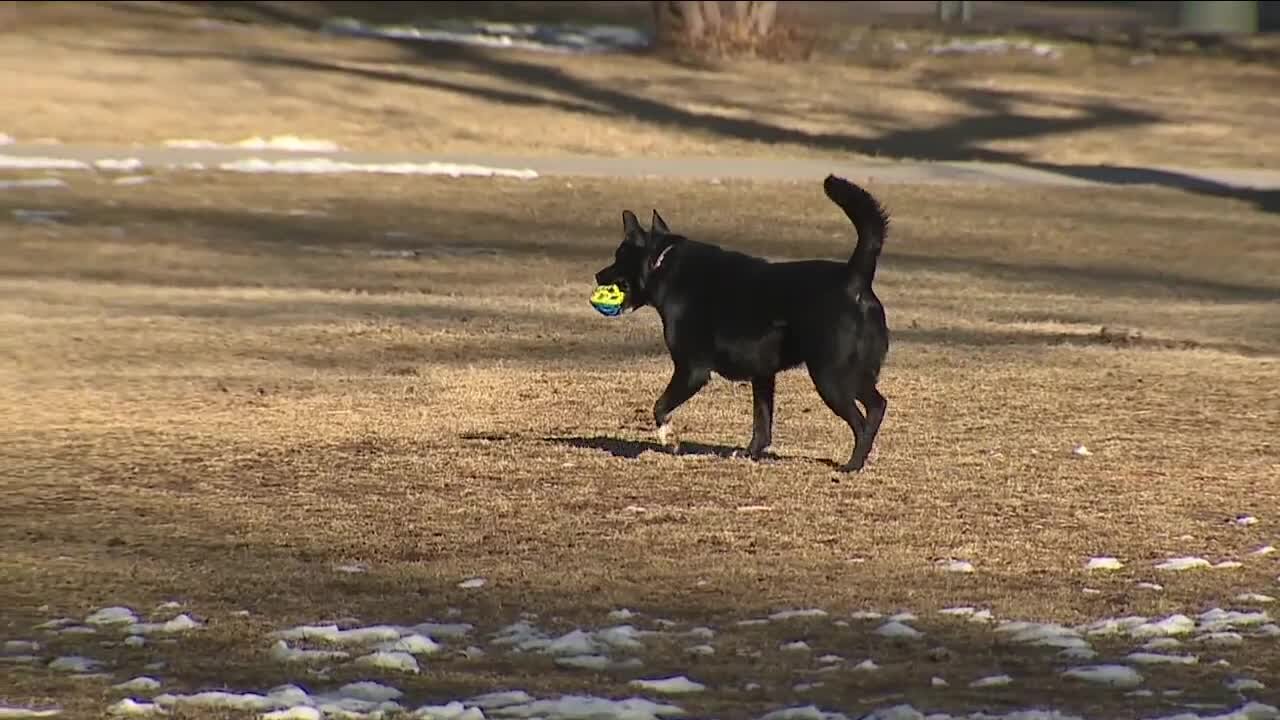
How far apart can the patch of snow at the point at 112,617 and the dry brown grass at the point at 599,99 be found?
18216 mm

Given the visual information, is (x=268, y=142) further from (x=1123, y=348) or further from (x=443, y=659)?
(x=443, y=659)

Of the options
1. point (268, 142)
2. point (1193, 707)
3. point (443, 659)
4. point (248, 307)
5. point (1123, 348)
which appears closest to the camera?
point (1193, 707)

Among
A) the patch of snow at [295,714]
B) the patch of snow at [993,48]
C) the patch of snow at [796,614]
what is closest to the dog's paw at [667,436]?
the patch of snow at [796,614]

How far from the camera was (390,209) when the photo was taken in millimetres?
20922

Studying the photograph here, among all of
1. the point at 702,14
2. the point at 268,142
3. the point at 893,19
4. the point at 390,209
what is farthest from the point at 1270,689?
the point at 893,19

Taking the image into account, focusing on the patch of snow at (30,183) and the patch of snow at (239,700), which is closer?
the patch of snow at (239,700)

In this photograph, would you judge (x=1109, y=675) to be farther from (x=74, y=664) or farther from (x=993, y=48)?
(x=993, y=48)

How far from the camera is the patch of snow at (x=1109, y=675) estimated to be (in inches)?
273

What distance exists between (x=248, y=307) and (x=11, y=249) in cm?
307

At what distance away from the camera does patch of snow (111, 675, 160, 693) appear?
6793 mm

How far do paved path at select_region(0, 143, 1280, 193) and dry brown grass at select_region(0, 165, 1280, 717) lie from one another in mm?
4631

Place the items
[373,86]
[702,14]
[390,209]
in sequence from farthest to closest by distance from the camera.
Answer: [702,14], [373,86], [390,209]

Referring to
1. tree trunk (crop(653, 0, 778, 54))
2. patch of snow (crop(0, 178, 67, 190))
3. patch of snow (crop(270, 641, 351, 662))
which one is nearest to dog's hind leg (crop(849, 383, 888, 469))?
patch of snow (crop(270, 641, 351, 662))

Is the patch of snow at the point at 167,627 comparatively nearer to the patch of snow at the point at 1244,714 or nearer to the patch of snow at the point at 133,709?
the patch of snow at the point at 133,709
